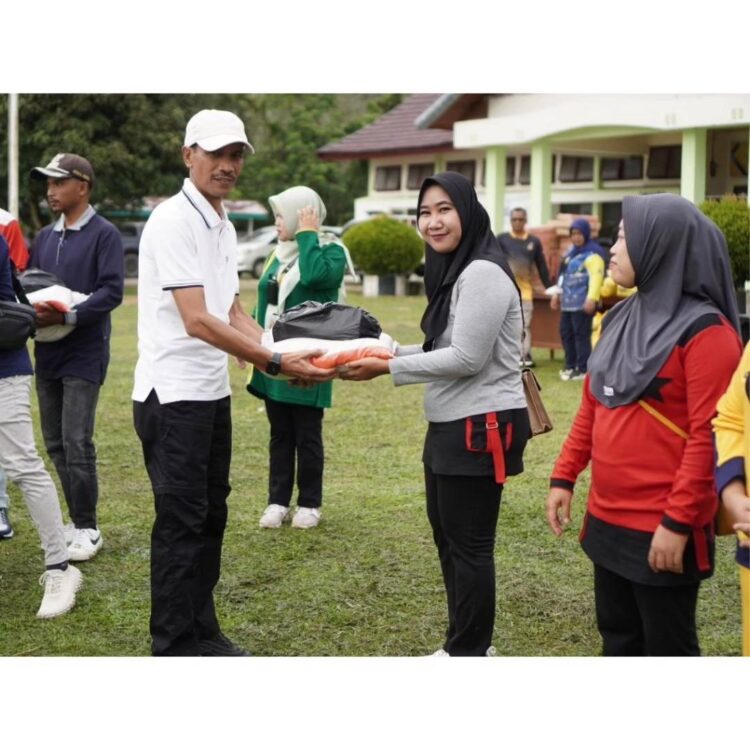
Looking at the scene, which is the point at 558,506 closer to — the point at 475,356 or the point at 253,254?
the point at 475,356

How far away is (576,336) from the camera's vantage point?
13.7 metres

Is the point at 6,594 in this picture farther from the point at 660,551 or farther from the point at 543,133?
the point at 543,133

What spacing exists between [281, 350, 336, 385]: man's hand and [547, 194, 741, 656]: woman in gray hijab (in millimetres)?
1326

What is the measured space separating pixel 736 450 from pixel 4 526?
4646mm

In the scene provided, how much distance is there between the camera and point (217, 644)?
4777 mm

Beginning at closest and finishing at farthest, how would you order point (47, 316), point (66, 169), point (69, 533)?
point (47, 316) → point (66, 169) → point (69, 533)

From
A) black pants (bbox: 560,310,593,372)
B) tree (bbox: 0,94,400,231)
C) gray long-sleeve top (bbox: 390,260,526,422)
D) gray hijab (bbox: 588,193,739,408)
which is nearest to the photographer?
gray hijab (bbox: 588,193,739,408)

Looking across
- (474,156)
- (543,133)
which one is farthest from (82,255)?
(474,156)

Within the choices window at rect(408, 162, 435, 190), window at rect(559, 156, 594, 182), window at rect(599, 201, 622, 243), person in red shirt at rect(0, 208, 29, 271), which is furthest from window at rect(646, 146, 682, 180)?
person in red shirt at rect(0, 208, 29, 271)

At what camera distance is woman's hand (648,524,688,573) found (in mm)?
3271

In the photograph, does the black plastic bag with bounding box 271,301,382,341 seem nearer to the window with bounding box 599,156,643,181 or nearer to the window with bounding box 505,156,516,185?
the window with bounding box 599,156,643,181

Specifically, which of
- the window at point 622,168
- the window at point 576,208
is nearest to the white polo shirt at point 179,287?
the window at point 622,168

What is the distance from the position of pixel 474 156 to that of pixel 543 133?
10.4 metres

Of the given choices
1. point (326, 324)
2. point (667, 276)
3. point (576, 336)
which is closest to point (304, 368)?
point (326, 324)
